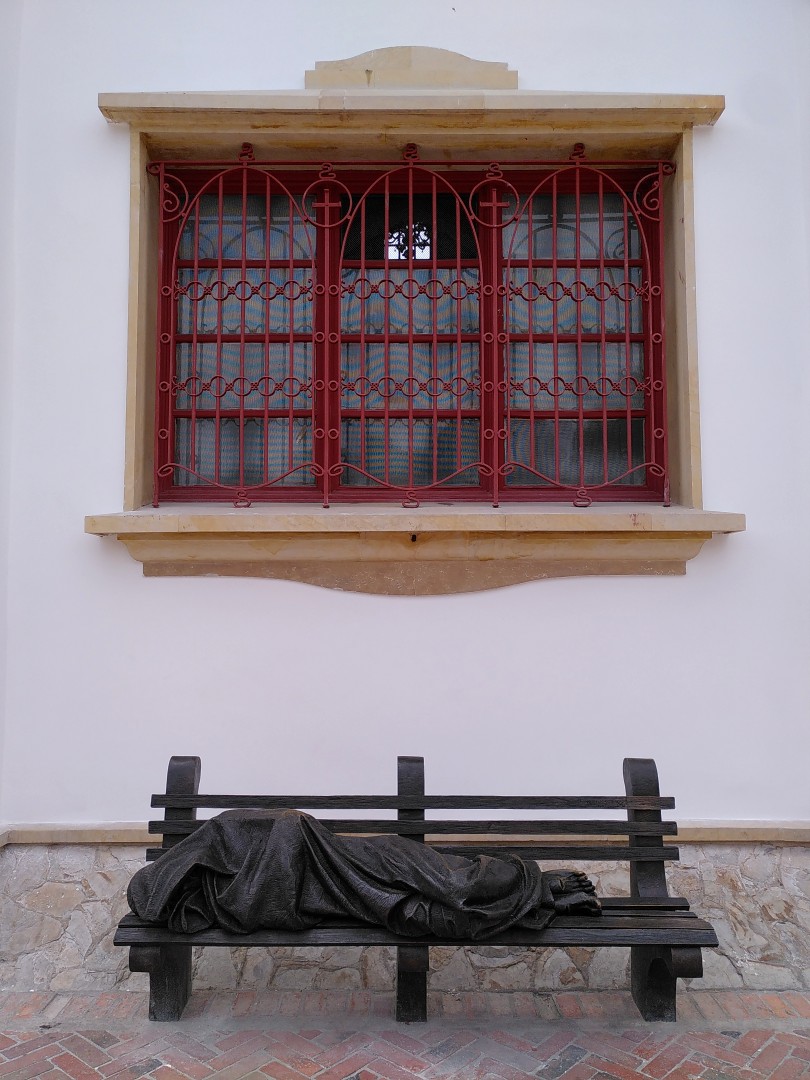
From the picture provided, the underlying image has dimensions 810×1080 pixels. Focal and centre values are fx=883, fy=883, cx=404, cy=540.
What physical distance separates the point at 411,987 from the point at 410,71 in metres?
4.04

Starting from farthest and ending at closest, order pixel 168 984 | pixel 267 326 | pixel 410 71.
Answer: pixel 267 326, pixel 410 71, pixel 168 984

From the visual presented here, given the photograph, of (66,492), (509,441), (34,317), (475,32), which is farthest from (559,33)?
(66,492)

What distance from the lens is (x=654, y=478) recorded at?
447cm

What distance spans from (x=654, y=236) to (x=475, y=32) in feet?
4.35

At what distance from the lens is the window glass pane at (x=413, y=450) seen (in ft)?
14.7

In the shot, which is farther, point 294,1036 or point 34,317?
point 34,317

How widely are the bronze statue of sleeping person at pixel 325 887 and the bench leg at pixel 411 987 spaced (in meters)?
0.18

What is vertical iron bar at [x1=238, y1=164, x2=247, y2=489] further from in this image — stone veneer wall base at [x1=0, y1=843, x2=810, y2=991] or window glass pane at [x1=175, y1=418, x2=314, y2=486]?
stone veneer wall base at [x1=0, y1=843, x2=810, y2=991]

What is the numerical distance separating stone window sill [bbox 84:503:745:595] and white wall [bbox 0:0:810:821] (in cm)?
10

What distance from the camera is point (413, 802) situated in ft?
11.7

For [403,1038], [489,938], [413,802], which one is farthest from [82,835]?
[489,938]

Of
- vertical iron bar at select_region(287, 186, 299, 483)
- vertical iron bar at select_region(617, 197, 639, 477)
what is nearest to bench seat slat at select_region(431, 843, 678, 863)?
vertical iron bar at select_region(617, 197, 639, 477)

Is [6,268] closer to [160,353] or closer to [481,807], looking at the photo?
[160,353]

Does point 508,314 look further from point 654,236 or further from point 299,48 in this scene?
Answer: point 299,48
